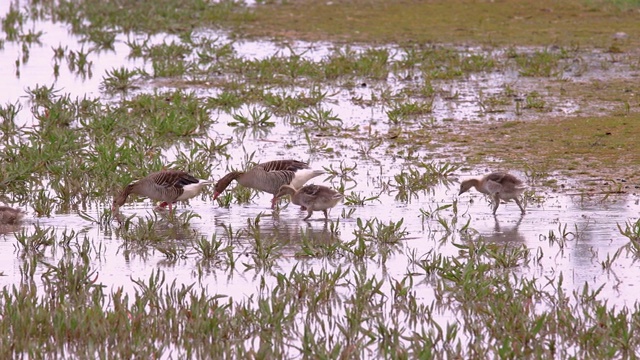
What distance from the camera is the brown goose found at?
11203mm

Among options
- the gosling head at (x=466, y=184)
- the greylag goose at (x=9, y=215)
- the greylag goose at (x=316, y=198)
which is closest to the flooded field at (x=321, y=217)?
the greylag goose at (x=9, y=215)

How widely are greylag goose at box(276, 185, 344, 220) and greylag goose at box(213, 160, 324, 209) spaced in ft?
1.72

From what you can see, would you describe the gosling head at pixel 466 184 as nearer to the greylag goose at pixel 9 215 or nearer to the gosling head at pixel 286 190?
the gosling head at pixel 286 190

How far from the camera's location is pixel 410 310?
8117mm

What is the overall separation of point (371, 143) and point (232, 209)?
3.17 meters

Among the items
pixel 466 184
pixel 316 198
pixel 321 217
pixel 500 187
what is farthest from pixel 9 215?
pixel 500 187

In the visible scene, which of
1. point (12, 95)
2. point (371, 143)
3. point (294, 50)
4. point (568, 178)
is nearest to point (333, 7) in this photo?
point (294, 50)

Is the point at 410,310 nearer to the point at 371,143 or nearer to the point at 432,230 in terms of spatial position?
the point at 432,230

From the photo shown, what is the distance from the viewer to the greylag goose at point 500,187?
10898 mm

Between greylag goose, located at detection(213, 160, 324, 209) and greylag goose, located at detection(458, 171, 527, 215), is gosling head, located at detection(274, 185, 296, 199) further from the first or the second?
greylag goose, located at detection(458, 171, 527, 215)

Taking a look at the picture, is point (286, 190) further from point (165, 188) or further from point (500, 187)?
point (500, 187)

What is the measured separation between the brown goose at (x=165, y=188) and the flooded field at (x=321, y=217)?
0.20 meters

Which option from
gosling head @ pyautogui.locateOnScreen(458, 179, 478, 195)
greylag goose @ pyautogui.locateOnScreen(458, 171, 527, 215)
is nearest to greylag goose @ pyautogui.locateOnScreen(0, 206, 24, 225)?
gosling head @ pyautogui.locateOnScreen(458, 179, 478, 195)

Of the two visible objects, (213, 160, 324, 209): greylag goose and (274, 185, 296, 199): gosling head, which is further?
(213, 160, 324, 209): greylag goose
